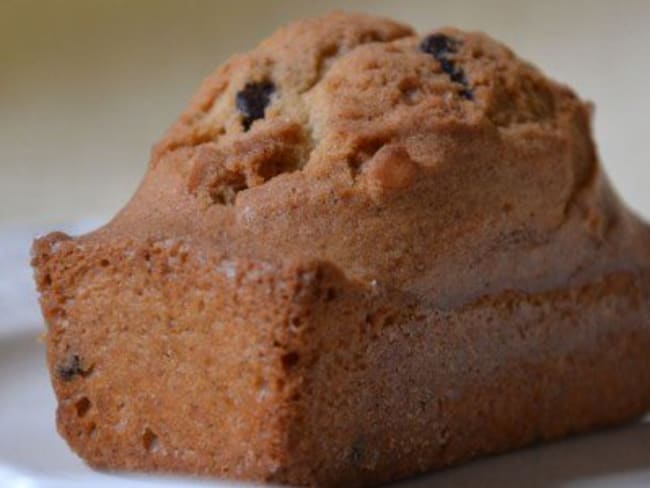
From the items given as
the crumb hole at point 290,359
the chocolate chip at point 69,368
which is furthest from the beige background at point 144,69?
the crumb hole at point 290,359

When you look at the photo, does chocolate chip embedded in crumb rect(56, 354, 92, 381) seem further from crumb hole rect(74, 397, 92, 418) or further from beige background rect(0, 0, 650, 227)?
beige background rect(0, 0, 650, 227)

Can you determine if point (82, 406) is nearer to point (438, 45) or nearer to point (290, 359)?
point (290, 359)

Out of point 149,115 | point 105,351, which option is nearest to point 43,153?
point 149,115

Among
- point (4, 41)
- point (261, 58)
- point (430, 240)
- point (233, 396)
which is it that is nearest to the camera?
point (233, 396)

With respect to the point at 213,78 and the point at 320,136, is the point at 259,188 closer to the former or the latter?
the point at 320,136

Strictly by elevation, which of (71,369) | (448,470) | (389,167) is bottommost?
(448,470)

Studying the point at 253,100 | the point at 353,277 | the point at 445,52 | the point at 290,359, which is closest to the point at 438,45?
the point at 445,52

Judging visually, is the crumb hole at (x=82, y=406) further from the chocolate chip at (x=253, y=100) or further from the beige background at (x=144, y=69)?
the beige background at (x=144, y=69)
